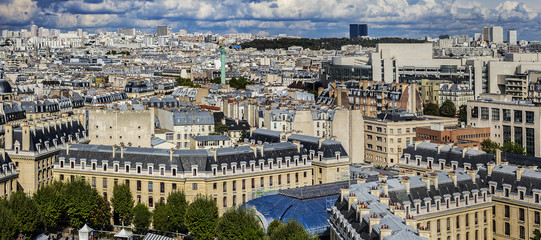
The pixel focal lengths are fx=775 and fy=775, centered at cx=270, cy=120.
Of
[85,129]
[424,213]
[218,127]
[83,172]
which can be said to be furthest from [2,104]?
[424,213]

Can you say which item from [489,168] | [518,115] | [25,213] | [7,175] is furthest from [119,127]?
[518,115]

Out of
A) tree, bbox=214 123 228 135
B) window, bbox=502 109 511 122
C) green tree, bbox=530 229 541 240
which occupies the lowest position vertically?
green tree, bbox=530 229 541 240

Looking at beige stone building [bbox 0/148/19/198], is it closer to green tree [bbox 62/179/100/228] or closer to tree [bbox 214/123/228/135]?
green tree [bbox 62/179/100/228]

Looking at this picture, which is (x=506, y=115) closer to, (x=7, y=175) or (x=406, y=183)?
(x=406, y=183)

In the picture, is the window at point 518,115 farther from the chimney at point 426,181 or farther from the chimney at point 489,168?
the chimney at point 426,181

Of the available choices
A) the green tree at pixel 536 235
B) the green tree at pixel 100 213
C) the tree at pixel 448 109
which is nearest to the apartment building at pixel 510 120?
the tree at pixel 448 109

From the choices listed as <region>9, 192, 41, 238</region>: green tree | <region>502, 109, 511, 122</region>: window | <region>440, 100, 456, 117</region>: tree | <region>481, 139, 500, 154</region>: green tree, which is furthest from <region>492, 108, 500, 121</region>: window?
<region>9, 192, 41, 238</region>: green tree
